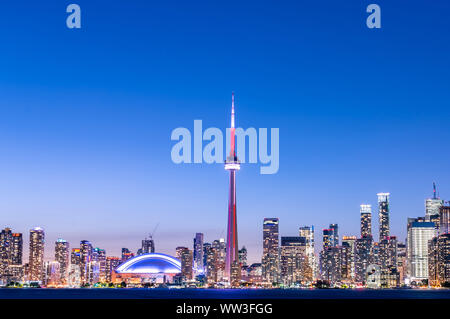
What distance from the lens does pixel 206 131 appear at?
71.2 meters
